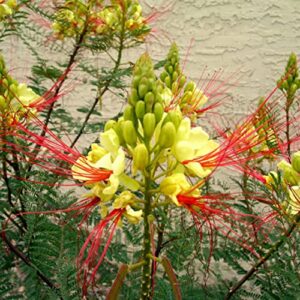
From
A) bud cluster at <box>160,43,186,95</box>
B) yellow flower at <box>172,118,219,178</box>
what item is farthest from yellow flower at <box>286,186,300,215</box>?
bud cluster at <box>160,43,186,95</box>

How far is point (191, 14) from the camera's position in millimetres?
2717

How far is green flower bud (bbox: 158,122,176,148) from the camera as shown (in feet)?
2.64

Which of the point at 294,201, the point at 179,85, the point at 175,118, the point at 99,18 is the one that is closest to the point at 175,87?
the point at 179,85

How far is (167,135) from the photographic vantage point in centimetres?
81

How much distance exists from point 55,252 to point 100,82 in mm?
632

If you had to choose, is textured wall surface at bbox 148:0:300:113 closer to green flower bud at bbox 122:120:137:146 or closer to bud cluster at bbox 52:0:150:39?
bud cluster at bbox 52:0:150:39

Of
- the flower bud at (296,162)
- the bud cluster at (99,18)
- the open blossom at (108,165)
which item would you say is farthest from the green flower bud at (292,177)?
the bud cluster at (99,18)

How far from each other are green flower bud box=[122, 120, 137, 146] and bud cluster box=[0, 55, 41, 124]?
469 mm

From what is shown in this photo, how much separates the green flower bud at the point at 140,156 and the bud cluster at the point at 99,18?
1019 millimetres

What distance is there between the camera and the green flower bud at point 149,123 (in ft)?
2.59

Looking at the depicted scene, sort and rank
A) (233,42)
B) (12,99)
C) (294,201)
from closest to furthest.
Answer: (294,201) < (12,99) < (233,42)

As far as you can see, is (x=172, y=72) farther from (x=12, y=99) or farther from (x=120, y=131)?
(x=120, y=131)

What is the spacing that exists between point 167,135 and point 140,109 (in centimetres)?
6

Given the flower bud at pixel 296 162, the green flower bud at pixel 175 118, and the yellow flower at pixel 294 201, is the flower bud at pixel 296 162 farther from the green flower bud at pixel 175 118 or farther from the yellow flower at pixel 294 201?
the green flower bud at pixel 175 118
